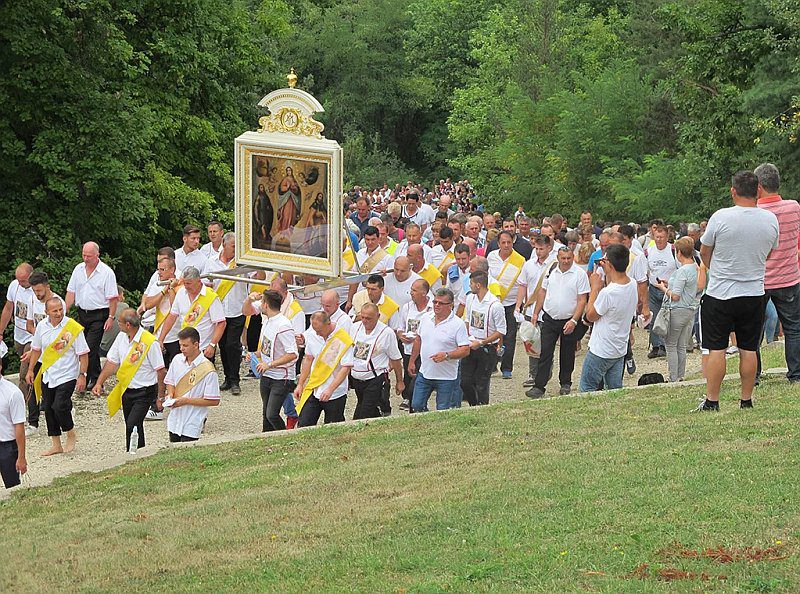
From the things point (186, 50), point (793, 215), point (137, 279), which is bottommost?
point (137, 279)

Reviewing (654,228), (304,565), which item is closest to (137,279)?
(654,228)

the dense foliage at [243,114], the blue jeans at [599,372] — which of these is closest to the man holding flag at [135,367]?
the blue jeans at [599,372]

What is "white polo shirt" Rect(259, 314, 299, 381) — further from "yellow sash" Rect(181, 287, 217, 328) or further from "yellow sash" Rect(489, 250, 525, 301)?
"yellow sash" Rect(489, 250, 525, 301)

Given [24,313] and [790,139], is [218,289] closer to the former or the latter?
[24,313]

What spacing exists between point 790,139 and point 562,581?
20.9 m

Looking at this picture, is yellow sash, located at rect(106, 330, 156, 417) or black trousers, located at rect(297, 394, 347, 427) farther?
yellow sash, located at rect(106, 330, 156, 417)

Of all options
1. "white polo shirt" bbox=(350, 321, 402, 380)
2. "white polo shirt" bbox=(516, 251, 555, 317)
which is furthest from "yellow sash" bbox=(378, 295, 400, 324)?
"white polo shirt" bbox=(516, 251, 555, 317)

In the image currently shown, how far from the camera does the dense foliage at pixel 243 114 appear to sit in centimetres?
2406

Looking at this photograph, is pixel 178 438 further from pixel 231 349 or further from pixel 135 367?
pixel 231 349

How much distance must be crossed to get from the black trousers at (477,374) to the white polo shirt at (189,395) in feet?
10.6

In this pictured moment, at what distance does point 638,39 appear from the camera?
47719 mm

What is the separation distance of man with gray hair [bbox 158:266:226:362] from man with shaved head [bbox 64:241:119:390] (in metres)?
1.32

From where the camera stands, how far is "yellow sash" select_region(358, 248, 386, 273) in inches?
730

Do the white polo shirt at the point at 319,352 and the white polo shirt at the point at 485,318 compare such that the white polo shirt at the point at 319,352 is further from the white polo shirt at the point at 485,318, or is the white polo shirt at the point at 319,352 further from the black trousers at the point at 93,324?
the black trousers at the point at 93,324
